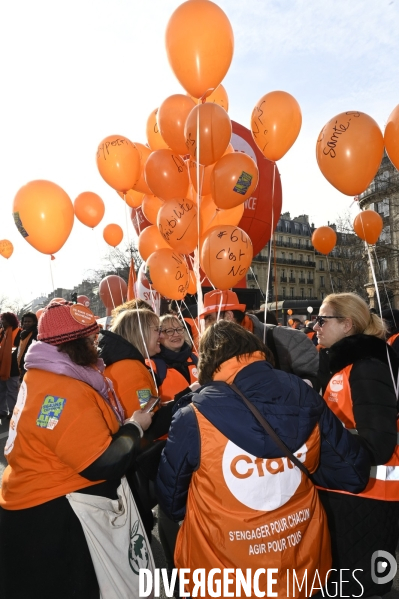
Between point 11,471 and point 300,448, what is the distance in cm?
122

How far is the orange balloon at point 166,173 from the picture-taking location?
464cm

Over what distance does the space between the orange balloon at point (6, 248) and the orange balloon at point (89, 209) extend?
3039 mm

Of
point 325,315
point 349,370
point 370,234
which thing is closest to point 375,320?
point 325,315

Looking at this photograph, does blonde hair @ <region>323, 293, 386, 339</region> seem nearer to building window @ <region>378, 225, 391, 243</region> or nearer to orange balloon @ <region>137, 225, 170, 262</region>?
orange balloon @ <region>137, 225, 170, 262</region>

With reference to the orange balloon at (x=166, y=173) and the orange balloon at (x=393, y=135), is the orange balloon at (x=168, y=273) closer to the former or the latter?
the orange balloon at (x=166, y=173)

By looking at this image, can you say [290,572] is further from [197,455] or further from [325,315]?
[325,315]

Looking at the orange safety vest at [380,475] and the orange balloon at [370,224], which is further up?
the orange balloon at [370,224]

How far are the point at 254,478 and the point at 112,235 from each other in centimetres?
739

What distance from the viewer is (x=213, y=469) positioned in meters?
1.61

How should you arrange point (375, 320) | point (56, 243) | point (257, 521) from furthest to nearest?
point (56, 243) < point (375, 320) < point (257, 521)

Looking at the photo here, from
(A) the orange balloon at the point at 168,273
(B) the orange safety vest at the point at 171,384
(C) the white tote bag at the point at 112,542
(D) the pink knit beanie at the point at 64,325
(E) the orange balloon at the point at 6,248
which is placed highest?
(E) the orange balloon at the point at 6,248

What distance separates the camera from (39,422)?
1.82 m

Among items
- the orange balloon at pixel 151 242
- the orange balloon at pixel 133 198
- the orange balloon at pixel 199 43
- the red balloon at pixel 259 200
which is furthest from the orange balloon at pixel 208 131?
the red balloon at pixel 259 200

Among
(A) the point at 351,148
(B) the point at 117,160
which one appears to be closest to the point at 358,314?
(A) the point at 351,148
